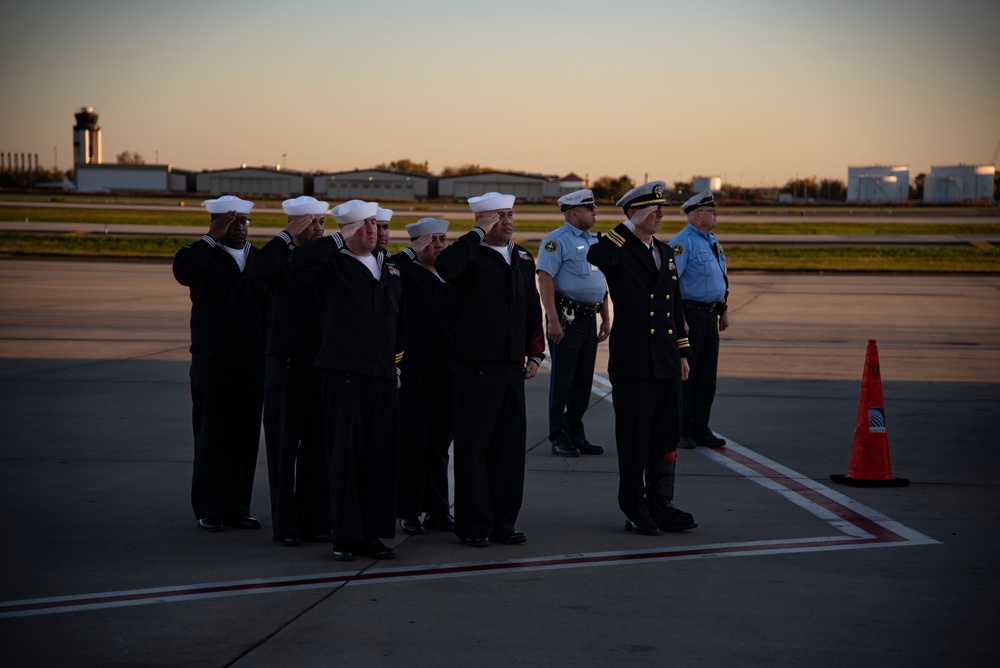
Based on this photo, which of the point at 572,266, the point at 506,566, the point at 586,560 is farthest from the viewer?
the point at 572,266

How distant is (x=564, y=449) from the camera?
9.39 meters

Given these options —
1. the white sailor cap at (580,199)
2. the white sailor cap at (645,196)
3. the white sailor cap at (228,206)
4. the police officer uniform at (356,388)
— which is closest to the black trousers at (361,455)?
the police officer uniform at (356,388)

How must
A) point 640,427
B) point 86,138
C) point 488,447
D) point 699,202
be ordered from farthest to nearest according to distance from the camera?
point 86,138, point 699,202, point 640,427, point 488,447

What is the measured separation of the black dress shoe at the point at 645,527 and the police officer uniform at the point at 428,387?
1132mm

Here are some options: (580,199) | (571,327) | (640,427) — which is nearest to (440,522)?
(640,427)

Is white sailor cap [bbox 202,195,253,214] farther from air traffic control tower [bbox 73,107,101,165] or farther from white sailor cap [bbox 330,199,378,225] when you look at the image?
air traffic control tower [bbox 73,107,101,165]

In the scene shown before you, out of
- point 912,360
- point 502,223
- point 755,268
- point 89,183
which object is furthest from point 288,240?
point 89,183

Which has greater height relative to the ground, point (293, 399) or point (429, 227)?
point (429, 227)

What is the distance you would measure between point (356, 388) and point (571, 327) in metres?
3.47

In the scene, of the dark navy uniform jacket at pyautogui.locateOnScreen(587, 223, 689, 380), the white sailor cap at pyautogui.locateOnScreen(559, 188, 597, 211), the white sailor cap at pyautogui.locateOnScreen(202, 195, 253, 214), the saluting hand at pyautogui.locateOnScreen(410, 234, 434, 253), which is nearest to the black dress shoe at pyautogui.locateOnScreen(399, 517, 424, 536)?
the dark navy uniform jacket at pyautogui.locateOnScreen(587, 223, 689, 380)

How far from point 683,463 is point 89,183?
136 meters

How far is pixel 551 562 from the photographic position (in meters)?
6.19

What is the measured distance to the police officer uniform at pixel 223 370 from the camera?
273 inches

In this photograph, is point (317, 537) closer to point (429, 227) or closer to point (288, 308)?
point (288, 308)
